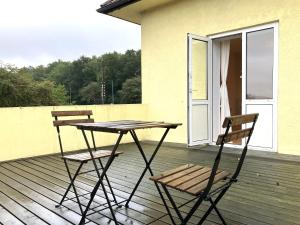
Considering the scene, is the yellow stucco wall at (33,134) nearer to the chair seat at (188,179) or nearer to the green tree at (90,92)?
the chair seat at (188,179)

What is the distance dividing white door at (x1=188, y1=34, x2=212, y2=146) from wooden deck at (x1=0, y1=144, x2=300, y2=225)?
96 cm

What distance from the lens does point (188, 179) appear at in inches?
85.0

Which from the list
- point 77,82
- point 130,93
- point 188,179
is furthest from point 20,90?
point 188,179

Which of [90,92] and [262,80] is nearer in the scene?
[262,80]

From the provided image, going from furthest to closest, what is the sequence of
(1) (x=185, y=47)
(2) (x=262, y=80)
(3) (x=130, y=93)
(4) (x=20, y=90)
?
1. (3) (x=130, y=93)
2. (4) (x=20, y=90)
3. (1) (x=185, y=47)
4. (2) (x=262, y=80)

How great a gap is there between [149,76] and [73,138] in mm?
2632

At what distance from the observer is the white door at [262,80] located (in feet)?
16.9

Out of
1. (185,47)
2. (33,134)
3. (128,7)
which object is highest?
(128,7)

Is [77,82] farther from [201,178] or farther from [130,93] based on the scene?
[201,178]

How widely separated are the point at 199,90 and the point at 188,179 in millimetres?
4060

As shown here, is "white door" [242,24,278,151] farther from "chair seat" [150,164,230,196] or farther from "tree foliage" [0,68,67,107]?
"tree foliage" [0,68,67,107]

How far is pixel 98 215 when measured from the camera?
2662 mm

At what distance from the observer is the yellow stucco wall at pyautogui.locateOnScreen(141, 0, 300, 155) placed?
16.1 feet

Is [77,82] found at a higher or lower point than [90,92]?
higher
